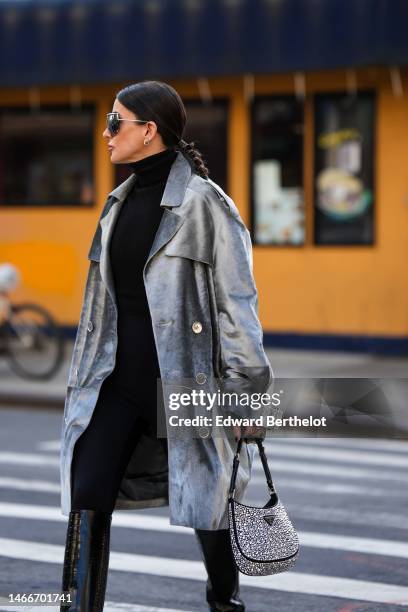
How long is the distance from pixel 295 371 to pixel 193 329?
10079 millimetres

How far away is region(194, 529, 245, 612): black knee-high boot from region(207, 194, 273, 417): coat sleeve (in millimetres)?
462

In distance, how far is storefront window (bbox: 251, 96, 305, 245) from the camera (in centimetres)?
1645

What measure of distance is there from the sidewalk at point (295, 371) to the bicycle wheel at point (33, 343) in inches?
5.6

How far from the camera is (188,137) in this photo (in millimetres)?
16938

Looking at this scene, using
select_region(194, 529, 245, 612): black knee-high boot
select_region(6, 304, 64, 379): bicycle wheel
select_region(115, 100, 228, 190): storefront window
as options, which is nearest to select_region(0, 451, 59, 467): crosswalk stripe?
select_region(6, 304, 64, 379): bicycle wheel

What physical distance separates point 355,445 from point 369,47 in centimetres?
542

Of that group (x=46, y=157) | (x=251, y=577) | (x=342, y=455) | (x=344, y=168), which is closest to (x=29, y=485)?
(x=342, y=455)

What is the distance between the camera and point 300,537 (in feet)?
24.1

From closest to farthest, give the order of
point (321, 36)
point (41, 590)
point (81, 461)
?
point (81, 461)
point (41, 590)
point (321, 36)

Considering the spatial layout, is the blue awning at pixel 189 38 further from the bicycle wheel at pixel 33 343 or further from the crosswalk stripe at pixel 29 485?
the crosswalk stripe at pixel 29 485

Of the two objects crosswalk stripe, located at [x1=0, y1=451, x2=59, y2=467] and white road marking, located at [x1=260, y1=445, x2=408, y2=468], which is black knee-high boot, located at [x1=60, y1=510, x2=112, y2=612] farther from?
white road marking, located at [x1=260, y1=445, x2=408, y2=468]

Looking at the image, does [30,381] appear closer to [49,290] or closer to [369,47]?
[49,290]

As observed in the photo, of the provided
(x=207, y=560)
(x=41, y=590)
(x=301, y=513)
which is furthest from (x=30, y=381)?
(x=207, y=560)

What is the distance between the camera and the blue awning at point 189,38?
1505 centimetres
